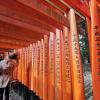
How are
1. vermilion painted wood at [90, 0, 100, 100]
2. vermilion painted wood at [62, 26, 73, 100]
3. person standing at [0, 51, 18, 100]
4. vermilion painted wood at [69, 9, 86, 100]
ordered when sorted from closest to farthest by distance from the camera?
vermilion painted wood at [90, 0, 100, 100] < vermilion painted wood at [69, 9, 86, 100] < vermilion painted wood at [62, 26, 73, 100] < person standing at [0, 51, 18, 100]

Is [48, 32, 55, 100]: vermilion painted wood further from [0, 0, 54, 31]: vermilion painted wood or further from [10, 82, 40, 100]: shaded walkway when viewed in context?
[10, 82, 40, 100]: shaded walkway

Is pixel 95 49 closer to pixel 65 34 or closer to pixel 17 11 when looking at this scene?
pixel 65 34

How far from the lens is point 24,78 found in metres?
10.6

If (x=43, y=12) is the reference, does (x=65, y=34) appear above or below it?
below

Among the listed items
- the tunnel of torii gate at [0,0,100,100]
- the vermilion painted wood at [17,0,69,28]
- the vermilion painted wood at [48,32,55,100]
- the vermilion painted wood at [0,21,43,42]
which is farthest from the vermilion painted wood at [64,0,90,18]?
the vermilion painted wood at [0,21,43,42]

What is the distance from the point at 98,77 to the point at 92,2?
0.96 metres

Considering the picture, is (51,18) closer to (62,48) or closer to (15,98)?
(62,48)

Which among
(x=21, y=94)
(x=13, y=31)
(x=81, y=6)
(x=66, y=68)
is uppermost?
(x=13, y=31)

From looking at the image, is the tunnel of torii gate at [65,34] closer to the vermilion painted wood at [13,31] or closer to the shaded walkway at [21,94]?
the vermilion painted wood at [13,31]

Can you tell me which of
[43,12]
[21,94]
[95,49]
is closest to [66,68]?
[43,12]

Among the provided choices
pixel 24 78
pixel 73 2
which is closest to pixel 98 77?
pixel 73 2

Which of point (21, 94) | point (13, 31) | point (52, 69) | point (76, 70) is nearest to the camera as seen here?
point (76, 70)

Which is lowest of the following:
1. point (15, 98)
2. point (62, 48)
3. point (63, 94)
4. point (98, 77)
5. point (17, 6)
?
point (15, 98)

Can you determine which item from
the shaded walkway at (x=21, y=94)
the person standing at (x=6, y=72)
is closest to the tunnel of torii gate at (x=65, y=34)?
the person standing at (x=6, y=72)
